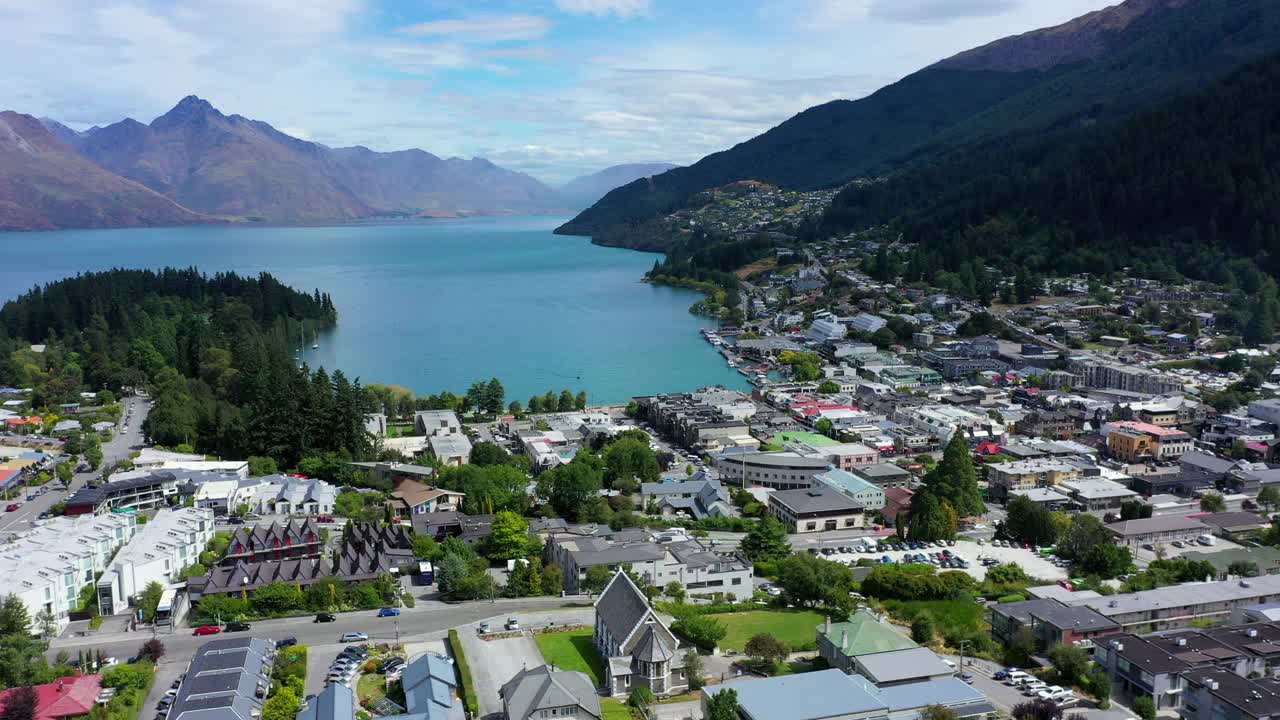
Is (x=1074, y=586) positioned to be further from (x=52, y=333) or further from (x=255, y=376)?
(x=52, y=333)

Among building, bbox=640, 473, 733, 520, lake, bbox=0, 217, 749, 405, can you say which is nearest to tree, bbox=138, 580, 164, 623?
building, bbox=640, 473, 733, 520

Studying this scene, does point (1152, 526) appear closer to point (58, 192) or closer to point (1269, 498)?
point (1269, 498)

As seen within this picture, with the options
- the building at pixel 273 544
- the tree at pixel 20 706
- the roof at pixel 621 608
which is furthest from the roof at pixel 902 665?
the tree at pixel 20 706

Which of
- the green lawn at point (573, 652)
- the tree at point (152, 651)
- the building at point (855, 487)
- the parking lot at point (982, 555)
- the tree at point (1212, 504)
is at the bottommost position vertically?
the parking lot at point (982, 555)

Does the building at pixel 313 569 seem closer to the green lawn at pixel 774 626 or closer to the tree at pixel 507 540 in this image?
the tree at pixel 507 540

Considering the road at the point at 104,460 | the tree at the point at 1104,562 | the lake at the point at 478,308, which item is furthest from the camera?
the lake at the point at 478,308

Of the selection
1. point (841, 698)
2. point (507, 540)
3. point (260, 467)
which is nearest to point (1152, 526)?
point (841, 698)
